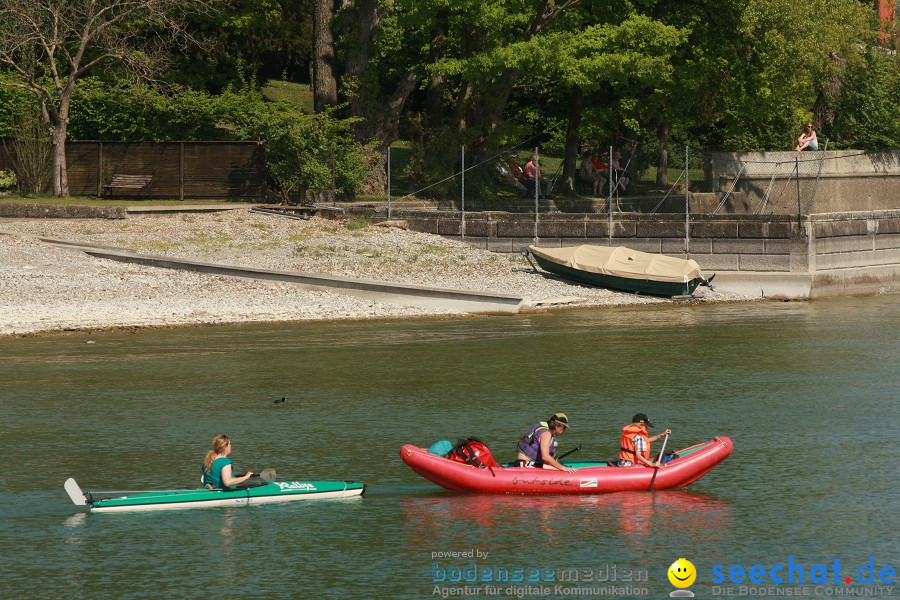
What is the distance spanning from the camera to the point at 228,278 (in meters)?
33.4

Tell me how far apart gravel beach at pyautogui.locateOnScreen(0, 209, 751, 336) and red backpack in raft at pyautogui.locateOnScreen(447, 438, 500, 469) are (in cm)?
1448

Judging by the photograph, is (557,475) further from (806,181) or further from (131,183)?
(806,181)

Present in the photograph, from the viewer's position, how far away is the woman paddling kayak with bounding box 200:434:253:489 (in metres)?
16.2

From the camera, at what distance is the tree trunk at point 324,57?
150ft

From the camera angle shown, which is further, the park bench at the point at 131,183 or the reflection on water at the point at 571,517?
the park bench at the point at 131,183

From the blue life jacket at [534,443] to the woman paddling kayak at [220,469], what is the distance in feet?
12.2

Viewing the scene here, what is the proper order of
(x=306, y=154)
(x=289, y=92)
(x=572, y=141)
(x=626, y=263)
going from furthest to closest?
1. (x=289, y=92)
2. (x=572, y=141)
3. (x=306, y=154)
4. (x=626, y=263)

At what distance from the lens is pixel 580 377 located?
82.4ft

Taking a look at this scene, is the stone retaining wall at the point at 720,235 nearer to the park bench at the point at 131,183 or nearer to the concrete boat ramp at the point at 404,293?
the concrete boat ramp at the point at 404,293

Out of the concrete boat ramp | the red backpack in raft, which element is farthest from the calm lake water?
the concrete boat ramp

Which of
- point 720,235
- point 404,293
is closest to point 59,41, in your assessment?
point 404,293

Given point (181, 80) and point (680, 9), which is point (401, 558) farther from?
point (181, 80)

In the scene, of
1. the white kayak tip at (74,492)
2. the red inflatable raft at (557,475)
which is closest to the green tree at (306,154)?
the red inflatable raft at (557,475)

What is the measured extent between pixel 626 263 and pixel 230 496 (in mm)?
20818
